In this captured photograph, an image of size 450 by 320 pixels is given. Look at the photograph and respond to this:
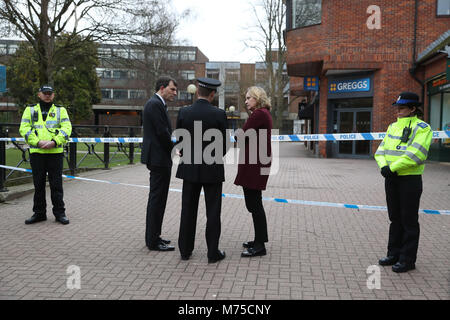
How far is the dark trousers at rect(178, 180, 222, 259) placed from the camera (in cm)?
436

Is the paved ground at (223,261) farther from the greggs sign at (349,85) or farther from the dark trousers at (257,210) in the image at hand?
the greggs sign at (349,85)

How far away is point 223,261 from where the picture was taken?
441 centimetres

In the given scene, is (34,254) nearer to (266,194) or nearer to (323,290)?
(323,290)

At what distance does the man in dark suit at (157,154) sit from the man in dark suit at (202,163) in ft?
1.19

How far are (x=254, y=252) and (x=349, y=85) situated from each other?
16379 mm

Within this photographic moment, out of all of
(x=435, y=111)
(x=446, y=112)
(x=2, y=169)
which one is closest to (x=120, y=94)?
(x=435, y=111)

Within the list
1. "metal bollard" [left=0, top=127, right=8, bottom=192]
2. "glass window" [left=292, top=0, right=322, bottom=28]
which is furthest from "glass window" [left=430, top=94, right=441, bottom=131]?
"metal bollard" [left=0, top=127, right=8, bottom=192]

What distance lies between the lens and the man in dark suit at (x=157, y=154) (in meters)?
4.64

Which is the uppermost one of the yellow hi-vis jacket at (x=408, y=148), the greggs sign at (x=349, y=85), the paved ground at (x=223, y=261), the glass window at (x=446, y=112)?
the greggs sign at (x=349, y=85)

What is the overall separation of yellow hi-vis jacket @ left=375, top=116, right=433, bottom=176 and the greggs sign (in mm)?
15688

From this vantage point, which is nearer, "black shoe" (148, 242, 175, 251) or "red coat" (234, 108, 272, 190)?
"red coat" (234, 108, 272, 190)

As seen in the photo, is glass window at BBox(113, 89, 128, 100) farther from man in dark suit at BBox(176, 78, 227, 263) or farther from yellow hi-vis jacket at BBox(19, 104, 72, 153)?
man in dark suit at BBox(176, 78, 227, 263)

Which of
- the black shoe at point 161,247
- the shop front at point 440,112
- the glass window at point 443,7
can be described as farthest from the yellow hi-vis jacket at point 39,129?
the glass window at point 443,7

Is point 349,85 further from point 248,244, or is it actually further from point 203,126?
point 203,126
